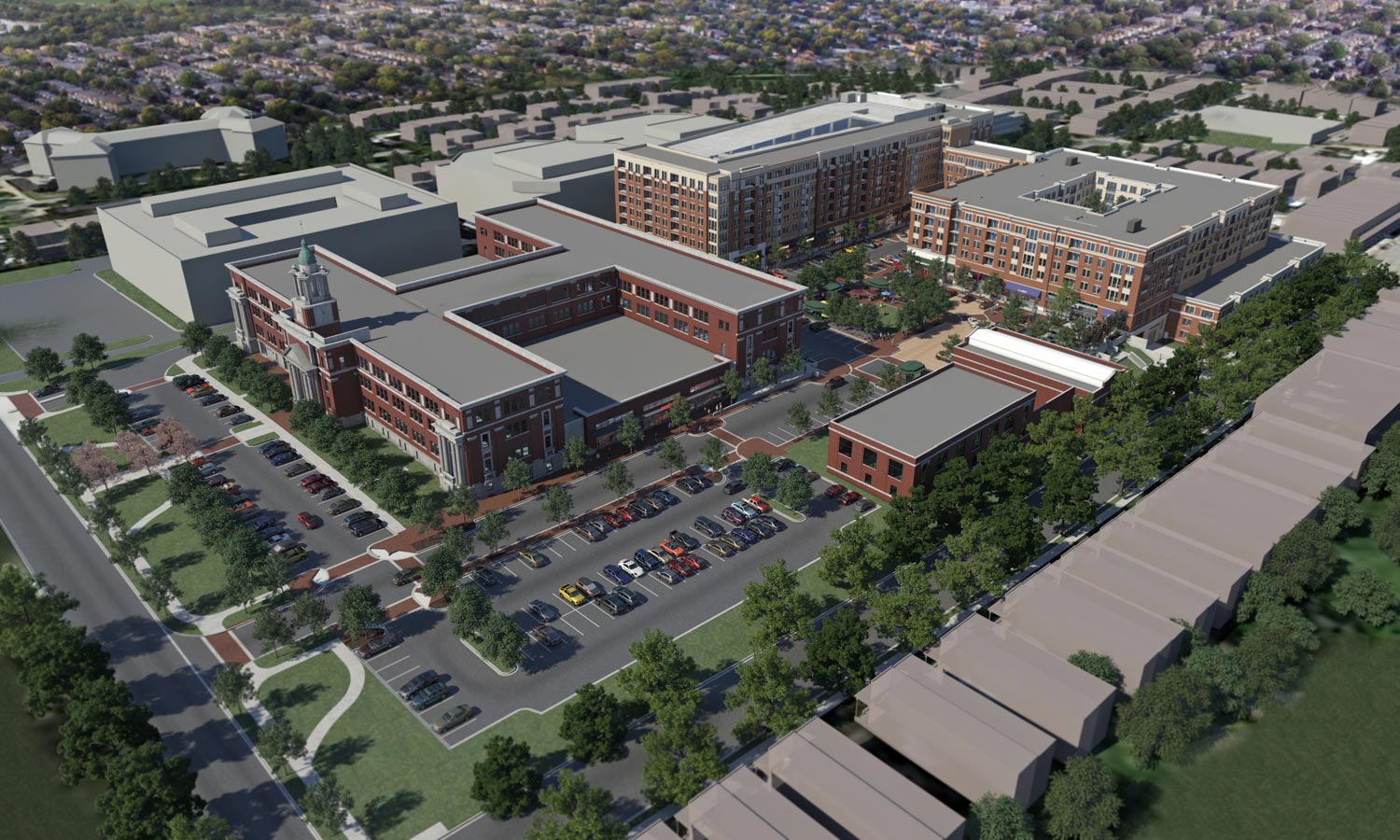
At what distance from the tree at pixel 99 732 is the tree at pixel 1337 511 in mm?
115686

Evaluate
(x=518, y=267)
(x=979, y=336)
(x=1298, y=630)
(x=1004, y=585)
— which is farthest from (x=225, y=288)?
(x=1298, y=630)

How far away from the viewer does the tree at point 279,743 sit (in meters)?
72.9

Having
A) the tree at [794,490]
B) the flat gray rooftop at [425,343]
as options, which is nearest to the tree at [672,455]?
the tree at [794,490]

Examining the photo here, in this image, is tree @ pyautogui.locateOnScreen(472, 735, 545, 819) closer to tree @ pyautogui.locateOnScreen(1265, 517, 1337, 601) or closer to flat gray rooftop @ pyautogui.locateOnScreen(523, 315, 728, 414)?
flat gray rooftop @ pyautogui.locateOnScreen(523, 315, 728, 414)

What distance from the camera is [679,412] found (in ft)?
403

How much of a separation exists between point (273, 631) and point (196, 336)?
253ft

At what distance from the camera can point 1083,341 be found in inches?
5620

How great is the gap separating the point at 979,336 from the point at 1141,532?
143 ft

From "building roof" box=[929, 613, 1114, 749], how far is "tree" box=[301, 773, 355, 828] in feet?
162

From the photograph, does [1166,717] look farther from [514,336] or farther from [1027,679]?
[514,336]

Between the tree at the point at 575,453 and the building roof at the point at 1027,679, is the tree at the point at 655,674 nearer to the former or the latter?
the building roof at the point at 1027,679

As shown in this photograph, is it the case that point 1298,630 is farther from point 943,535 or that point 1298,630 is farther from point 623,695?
point 623,695

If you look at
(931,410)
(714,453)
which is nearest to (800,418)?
(714,453)

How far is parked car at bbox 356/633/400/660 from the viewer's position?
87.8 meters
